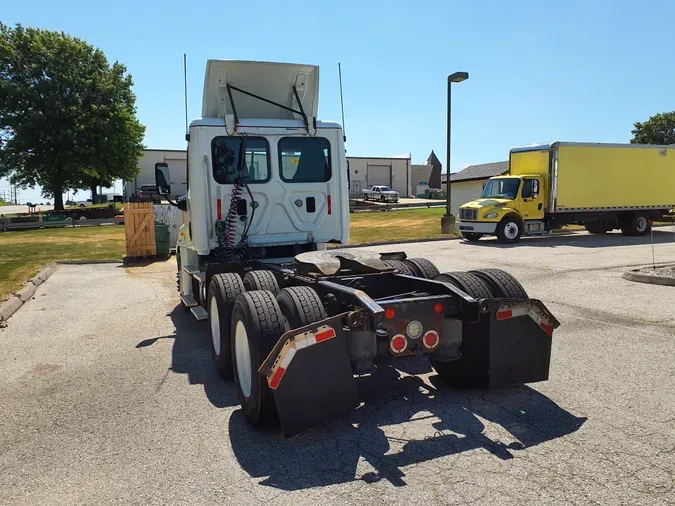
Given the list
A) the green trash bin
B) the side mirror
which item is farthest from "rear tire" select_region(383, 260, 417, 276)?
the green trash bin

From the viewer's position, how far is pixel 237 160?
7098mm

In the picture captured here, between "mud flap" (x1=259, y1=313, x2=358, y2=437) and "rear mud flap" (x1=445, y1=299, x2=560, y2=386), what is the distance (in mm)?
1210

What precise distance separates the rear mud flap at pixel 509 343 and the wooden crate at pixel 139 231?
13723 millimetres

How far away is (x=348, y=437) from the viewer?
3.89 meters

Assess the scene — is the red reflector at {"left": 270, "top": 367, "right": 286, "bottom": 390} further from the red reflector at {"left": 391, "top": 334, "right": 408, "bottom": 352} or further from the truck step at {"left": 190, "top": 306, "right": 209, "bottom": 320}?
the truck step at {"left": 190, "top": 306, "right": 209, "bottom": 320}

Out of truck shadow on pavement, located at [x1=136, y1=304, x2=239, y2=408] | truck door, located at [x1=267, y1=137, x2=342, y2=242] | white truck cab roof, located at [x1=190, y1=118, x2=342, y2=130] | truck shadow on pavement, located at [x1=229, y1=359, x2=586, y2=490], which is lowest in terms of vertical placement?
truck shadow on pavement, located at [x1=136, y1=304, x2=239, y2=408]

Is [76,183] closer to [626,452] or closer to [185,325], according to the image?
[185,325]

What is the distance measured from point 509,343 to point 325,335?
1631 millimetres

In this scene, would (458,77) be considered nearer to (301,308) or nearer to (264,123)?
(264,123)

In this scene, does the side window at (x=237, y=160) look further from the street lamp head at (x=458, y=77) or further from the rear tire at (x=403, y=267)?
the street lamp head at (x=458, y=77)

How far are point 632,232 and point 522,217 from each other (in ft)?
18.0

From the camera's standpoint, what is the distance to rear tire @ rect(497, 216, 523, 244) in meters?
19.4

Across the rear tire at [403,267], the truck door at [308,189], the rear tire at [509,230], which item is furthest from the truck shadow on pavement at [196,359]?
the rear tire at [509,230]

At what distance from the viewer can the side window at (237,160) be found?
7.03 m
